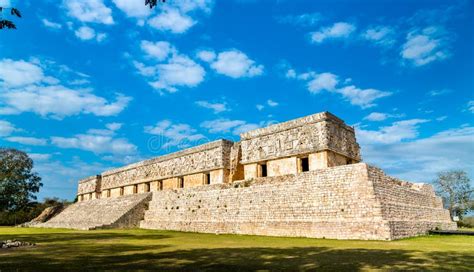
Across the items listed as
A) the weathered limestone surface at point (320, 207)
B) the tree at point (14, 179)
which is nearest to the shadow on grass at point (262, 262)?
the weathered limestone surface at point (320, 207)

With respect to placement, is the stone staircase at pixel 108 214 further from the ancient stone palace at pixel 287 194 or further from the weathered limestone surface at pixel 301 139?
the weathered limestone surface at pixel 301 139

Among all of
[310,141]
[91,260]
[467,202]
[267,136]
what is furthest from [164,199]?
[467,202]

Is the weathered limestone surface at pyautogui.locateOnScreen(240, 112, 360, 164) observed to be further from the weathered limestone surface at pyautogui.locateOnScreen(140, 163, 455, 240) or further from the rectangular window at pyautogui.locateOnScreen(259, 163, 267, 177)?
the weathered limestone surface at pyautogui.locateOnScreen(140, 163, 455, 240)

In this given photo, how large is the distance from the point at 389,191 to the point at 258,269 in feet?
28.0

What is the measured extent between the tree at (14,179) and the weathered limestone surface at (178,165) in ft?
25.1

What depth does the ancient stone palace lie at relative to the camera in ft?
36.6

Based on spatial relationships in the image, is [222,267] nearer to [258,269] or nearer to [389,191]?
[258,269]

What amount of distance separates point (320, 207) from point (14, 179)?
93.4ft

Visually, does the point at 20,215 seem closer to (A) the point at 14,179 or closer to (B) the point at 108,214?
(A) the point at 14,179

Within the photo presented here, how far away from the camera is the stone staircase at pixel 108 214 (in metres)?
18.7

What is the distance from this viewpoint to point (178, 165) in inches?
899

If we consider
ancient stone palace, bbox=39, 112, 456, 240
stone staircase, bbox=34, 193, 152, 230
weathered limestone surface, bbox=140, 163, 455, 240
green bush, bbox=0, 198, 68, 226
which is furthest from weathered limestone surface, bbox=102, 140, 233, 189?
green bush, bbox=0, 198, 68, 226

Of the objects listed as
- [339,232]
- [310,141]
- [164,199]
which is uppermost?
[310,141]

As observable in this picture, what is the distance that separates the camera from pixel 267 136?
1667 centimetres
